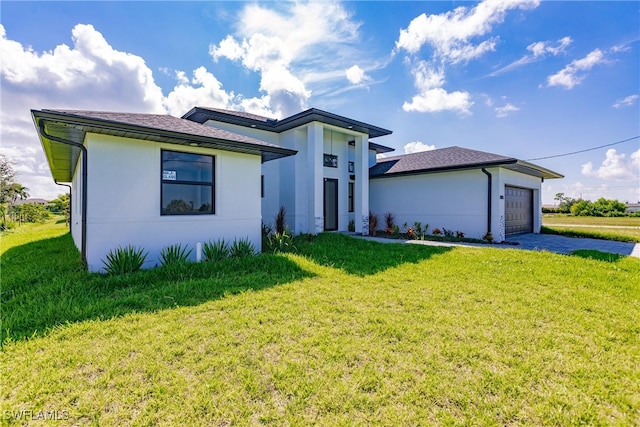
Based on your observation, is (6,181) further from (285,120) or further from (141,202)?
(141,202)

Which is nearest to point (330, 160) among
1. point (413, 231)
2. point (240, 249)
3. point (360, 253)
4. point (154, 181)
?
point (413, 231)

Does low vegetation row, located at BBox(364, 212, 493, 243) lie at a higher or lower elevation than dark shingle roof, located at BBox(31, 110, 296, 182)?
lower

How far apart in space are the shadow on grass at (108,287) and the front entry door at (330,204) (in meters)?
6.12

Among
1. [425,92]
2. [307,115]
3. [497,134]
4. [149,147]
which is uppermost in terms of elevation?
[425,92]

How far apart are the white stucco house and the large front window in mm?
25

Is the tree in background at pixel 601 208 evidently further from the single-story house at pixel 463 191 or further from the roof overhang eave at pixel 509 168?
the single-story house at pixel 463 191

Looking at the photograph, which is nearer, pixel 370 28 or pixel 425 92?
pixel 370 28

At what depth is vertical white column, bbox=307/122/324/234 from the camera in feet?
36.9

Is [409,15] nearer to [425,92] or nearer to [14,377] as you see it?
[425,92]

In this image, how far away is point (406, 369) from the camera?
9.37 feet

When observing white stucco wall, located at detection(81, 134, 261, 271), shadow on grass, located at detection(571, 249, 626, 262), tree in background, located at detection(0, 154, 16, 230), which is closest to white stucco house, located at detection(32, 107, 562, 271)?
white stucco wall, located at detection(81, 134, 261, 271)

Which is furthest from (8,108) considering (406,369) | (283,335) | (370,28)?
(406,369)

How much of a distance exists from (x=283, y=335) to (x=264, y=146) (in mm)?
5409

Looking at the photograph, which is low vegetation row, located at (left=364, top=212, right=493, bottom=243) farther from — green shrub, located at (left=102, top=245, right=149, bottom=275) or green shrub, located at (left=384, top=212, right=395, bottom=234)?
green shrub, located at (left=102, top=245, right=149, bottom=275)
